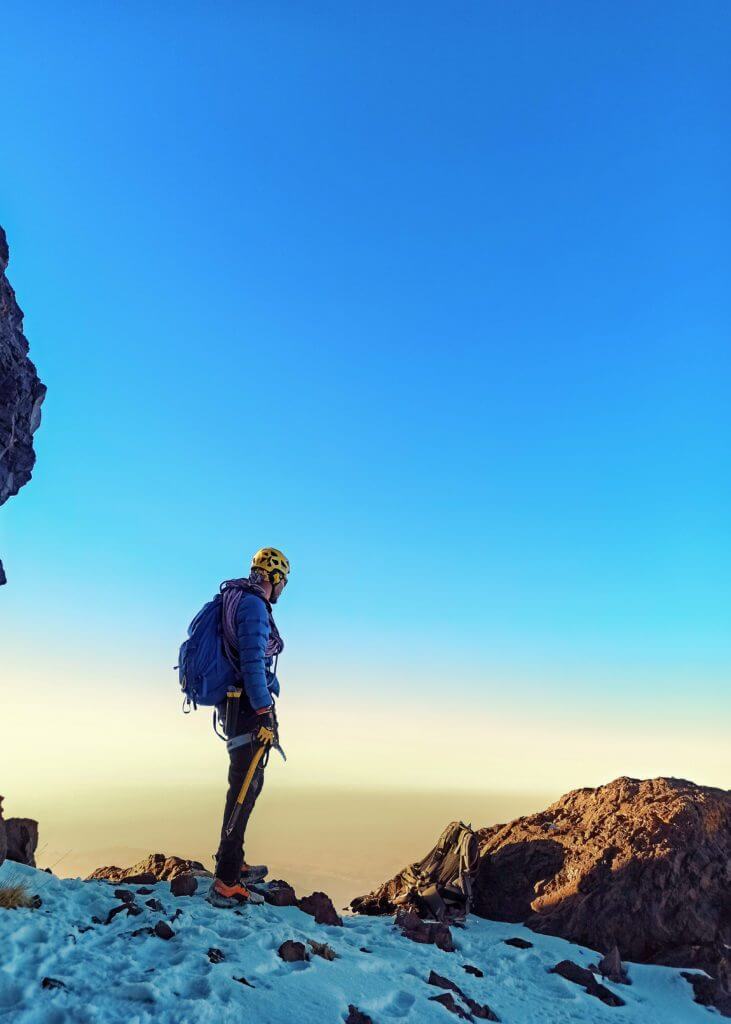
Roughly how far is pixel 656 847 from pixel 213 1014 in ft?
19.3

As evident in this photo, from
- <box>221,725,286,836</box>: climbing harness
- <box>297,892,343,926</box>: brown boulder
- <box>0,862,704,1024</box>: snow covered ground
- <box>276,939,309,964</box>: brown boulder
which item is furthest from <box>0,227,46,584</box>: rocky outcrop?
<box>276,939,309,964</box>: brown boulder

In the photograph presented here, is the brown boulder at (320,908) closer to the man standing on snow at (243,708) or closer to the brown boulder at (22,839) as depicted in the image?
the man standing on snow at (243,708)

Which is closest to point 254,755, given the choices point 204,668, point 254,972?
point 204,668

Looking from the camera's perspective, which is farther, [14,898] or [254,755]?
[254,755]

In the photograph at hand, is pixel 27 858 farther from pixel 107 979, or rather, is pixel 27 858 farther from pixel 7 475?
pixel 7 475

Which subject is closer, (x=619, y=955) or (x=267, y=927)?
(x=267, y=927)

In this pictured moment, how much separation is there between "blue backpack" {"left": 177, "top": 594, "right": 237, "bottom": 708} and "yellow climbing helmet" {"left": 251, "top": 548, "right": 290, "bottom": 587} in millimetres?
853

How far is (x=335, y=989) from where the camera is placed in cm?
499

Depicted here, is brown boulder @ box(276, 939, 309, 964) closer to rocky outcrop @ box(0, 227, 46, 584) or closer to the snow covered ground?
the snow covered ground

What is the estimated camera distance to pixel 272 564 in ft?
26.1

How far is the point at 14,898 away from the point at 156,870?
10.5ft

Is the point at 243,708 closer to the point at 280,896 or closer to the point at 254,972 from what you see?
the point at 280,896

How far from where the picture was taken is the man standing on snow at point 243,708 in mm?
6926

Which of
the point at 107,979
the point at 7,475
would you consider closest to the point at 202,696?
the point at 107,979
